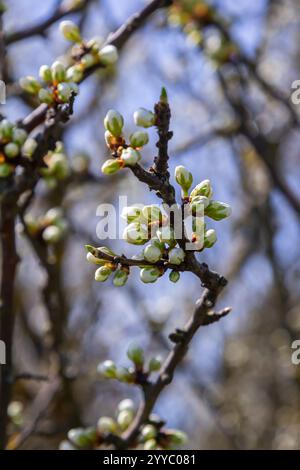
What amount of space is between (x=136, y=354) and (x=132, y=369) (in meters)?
0.07

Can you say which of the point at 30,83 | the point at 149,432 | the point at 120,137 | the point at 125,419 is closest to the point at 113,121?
the point at 120,137

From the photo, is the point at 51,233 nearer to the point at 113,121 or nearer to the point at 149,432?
the point at 149,432

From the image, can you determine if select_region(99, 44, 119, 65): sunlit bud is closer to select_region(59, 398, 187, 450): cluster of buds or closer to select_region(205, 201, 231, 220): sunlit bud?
select_region(205, 201, 231, 220): sunlit bud

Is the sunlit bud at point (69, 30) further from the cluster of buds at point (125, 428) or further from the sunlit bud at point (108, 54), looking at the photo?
the cluster of buds at point (125, 428)

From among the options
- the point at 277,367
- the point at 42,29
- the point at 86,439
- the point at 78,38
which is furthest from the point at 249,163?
the point at 86,439

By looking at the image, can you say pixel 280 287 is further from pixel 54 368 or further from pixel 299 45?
pixel 299 45

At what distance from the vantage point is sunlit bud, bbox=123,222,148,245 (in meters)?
1.65

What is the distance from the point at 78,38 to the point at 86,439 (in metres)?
1.59

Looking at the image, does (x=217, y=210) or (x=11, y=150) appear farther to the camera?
(x=11, y=150)

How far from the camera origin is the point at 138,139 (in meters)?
1.75

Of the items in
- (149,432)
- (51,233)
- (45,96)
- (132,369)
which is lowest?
(149,432)

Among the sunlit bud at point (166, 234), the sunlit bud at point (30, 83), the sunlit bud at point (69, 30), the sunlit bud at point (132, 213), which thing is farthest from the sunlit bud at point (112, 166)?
the sunlit bud at point (69, 30)

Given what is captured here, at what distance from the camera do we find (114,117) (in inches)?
66.2

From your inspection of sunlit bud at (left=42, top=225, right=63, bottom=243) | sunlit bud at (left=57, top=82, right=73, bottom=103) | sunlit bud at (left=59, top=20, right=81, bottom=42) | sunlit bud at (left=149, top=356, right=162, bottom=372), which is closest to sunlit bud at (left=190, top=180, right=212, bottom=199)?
sunlit bud at (left=57, top=82, right=73, bottom=103)
